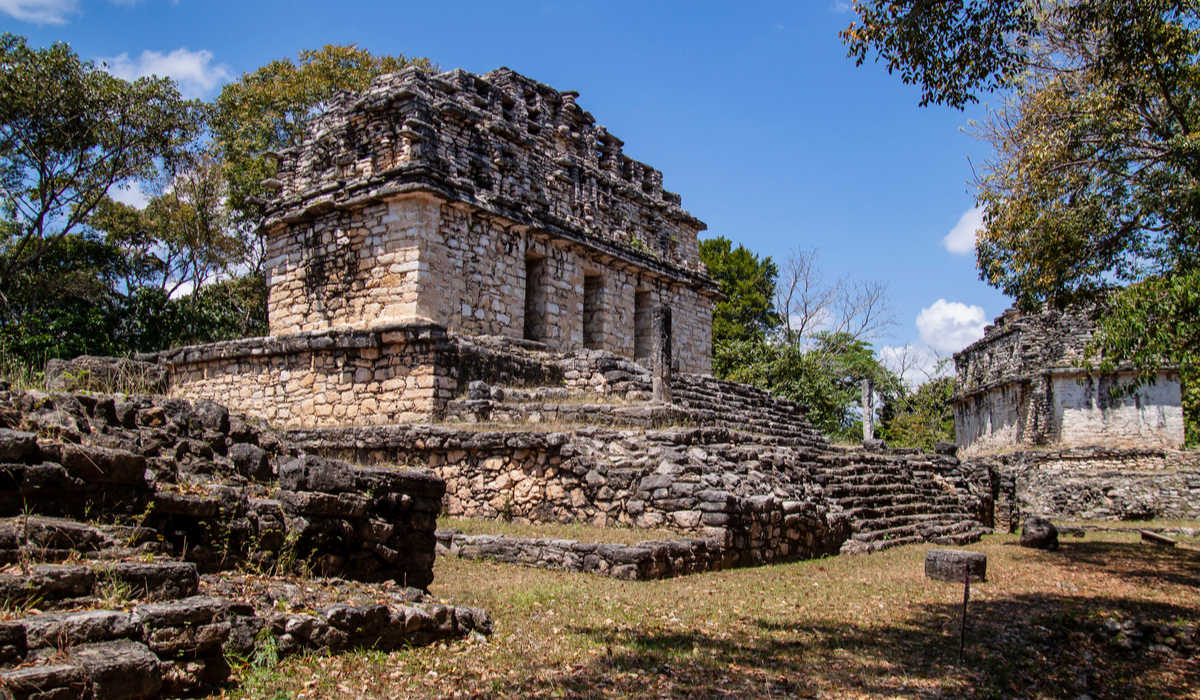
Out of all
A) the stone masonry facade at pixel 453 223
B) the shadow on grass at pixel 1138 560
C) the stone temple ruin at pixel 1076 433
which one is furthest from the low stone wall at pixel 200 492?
the stone temple ruin at pixel 1076 433

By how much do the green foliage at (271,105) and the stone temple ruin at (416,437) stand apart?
Result: 8836mm

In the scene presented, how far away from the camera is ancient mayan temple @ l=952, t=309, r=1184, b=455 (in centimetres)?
2323

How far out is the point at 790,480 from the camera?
11453 mm

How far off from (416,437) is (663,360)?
488 cm

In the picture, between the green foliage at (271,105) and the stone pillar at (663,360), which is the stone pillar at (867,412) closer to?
the stone pillar at (663,360)

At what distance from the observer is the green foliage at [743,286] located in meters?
37.0

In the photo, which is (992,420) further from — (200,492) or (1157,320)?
(200,492)

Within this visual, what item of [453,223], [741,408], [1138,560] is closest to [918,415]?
[741,408]

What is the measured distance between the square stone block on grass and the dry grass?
9.90 ft

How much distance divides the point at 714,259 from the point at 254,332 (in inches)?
864

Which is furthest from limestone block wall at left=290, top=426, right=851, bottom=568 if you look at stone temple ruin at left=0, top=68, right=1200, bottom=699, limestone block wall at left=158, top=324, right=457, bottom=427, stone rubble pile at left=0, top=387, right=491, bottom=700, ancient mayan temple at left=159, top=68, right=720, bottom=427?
stone rubble pile at left=0, top=387, right=491, bottom=700

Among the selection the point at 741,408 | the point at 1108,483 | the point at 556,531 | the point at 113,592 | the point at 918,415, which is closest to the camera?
the point at 113,592

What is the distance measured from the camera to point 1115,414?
23.6 meters

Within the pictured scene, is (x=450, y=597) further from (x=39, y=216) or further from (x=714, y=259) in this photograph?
(x=714, y=259)
